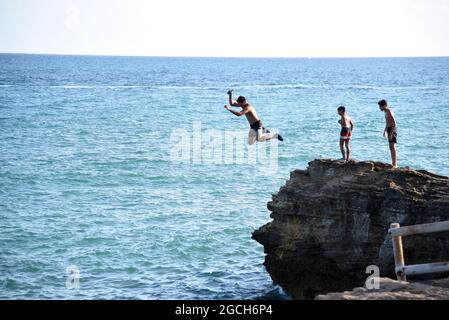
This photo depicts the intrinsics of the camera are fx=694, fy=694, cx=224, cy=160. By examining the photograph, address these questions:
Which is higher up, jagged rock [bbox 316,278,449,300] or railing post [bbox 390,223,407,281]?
railing post [bbox 390,223,407,281]

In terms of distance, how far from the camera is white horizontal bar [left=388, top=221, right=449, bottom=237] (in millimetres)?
11491

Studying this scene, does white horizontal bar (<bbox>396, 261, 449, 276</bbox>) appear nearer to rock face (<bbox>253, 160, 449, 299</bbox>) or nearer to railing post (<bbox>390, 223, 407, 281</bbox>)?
railing post (<bbox>390, 223, 407, 281</bbox>)

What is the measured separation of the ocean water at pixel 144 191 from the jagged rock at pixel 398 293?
7782mm

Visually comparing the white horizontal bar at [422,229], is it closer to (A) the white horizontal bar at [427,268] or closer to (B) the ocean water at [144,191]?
(A) the white horizontal bar at [427,268]

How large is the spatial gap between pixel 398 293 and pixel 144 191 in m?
23.8

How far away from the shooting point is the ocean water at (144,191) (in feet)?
70.8

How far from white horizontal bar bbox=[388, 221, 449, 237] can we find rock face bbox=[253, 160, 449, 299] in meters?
3.98

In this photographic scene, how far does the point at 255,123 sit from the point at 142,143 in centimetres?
3326

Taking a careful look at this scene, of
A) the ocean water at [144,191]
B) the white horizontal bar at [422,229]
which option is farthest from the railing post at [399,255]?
the ocean water at [144,191]

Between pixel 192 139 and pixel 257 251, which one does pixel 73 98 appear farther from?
pixel 257 251

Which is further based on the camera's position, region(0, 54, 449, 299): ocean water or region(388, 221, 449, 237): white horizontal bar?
region(0, 54, 449, 299): ocean water

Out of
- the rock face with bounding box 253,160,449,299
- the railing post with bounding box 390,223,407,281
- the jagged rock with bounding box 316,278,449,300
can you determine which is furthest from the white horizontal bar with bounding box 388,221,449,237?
the rock face with bounding box 253,160,449,299

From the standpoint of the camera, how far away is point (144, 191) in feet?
111
